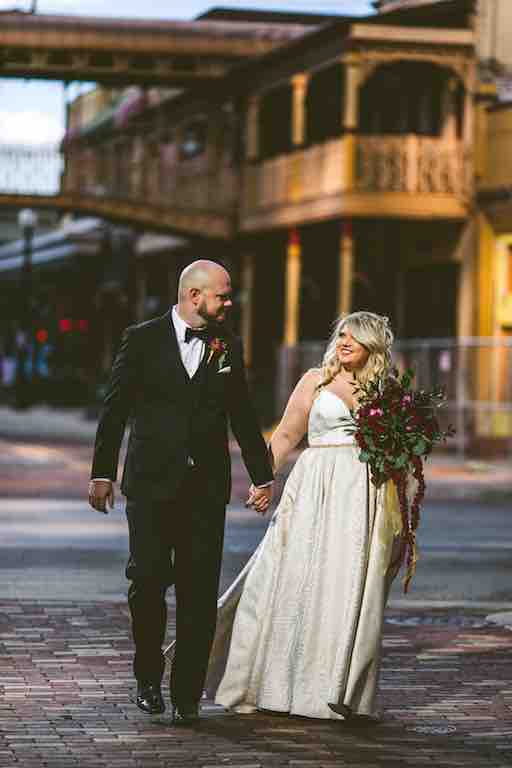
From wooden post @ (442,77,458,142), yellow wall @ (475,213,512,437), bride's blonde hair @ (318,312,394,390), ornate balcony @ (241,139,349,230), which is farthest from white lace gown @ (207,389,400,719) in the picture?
wooden post @ (442,77,458,142)

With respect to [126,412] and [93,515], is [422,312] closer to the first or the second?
[93,515]

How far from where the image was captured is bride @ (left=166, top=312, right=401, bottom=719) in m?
8.31

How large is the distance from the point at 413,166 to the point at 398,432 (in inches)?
1005

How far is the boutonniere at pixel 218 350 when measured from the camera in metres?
8.34

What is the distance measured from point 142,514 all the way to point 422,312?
27.1 meters

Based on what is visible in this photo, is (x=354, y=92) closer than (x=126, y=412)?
No

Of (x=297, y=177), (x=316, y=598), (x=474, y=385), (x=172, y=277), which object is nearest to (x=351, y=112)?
(x=297, y=177)

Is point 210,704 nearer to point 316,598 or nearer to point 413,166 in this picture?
point 316,598

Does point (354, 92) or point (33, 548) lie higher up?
point (354, 92)

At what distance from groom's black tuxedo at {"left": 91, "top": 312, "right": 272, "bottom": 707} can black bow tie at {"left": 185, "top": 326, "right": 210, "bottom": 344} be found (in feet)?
0.11

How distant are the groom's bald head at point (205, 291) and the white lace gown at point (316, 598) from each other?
2.17ft

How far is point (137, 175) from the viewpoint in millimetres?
45219

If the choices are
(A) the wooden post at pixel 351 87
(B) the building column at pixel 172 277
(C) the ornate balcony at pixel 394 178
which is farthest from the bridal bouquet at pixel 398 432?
(B) the building column at pixel 172 277

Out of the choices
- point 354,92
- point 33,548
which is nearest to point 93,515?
point 33,548
